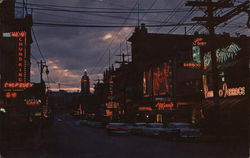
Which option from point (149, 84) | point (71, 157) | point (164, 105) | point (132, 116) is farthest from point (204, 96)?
point (132, 116)

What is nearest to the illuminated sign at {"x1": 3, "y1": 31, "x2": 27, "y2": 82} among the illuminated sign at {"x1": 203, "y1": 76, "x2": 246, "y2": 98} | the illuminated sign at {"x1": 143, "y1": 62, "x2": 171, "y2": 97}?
the illuminated sign at {"x1": 203, "y1": 76, "x2": 246, "y2": 98}

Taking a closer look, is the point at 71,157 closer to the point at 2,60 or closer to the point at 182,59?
the point at 2,60

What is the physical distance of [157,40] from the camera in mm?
78188

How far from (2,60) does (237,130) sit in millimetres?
25369

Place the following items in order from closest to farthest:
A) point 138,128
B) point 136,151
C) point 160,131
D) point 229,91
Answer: point 136,151
point 160,131
point 229,91
point 138,128

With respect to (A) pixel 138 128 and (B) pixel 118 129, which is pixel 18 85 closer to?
(B) pixel 118 129

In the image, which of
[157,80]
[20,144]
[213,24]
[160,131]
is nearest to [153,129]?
[160,131]

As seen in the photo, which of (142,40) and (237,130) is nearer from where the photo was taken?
(237,130)

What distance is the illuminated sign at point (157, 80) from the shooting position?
5228 centimetres

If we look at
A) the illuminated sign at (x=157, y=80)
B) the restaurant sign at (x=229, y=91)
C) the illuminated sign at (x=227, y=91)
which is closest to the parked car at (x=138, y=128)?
the illuminated sign at (x=227, y=91)

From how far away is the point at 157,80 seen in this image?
5666 centimetres

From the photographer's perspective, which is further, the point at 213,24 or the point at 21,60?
the point at 21,60

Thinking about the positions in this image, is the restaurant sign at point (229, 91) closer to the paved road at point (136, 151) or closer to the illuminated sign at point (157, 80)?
the paved road at point (136, 151)

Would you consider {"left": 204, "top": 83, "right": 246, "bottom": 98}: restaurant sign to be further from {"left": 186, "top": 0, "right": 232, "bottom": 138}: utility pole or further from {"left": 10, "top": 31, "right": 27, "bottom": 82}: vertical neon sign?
{"left": 10, "top": 31, "right": 27, "bottom": 82}: vertical neon sign
